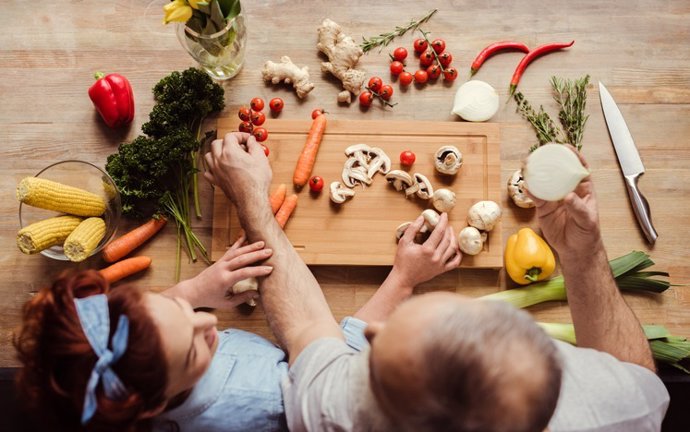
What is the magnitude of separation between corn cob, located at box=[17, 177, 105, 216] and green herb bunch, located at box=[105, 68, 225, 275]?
11 centimetres

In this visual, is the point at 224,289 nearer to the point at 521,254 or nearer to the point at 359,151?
the point at 359,151

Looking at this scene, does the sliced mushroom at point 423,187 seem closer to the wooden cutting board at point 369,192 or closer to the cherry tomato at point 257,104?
the wooden cutting board at point 369,192

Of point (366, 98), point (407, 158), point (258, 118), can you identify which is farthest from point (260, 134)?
point (407, 158)

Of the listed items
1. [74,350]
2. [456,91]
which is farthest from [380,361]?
[456,91]

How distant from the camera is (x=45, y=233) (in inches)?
69.4

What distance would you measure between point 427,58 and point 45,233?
1529 mm

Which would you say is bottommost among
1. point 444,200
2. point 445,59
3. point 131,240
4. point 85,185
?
point 131,240

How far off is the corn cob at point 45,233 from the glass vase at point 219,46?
74 cm

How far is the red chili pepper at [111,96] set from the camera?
1.99 m

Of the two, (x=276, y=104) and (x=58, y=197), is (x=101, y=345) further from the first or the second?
(x=276, y=104)

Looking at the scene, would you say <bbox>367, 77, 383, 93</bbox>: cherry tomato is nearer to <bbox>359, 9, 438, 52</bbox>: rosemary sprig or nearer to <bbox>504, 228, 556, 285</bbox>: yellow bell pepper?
<bbox>359, 9, 438, 52</bbox>: rosemary sprig

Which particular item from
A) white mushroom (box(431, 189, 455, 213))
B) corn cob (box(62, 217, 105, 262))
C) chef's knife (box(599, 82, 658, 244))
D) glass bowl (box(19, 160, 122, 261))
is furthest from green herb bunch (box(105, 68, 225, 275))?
chef's knife (box(599, 82, 658, 244))

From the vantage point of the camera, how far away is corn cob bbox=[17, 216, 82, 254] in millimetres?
1742

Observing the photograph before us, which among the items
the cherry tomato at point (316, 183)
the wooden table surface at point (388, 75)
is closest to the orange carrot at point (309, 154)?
the cherry tomato at point (316, 183)
